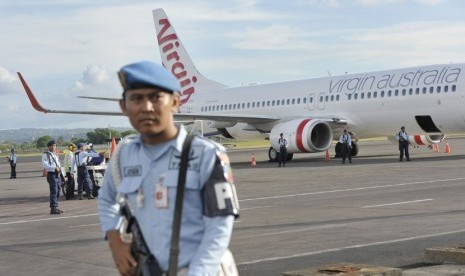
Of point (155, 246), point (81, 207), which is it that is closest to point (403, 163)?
point (81, 207)

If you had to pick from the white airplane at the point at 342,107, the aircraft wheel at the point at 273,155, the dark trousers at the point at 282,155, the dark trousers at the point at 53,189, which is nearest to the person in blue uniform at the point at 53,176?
the dark trousers at the point at 53,189

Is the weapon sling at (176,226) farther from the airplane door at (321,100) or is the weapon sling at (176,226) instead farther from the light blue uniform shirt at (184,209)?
the airplane door at (321,100)

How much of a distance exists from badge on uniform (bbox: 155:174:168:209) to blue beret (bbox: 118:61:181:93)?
0.42 metres

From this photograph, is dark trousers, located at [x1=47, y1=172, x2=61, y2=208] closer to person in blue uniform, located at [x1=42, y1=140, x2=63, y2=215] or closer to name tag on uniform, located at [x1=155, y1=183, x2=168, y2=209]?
person in blue uniform, located at [x1=42, y1=140, x2=63, y2=215]

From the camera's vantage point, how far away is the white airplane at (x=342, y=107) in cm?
3250

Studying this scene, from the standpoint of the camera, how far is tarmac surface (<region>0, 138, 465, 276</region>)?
34.4 feet

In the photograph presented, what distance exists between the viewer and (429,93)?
32.6 meters

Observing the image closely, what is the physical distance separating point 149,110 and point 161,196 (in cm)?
39

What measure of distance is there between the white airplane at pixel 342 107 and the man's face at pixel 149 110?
28.9 m

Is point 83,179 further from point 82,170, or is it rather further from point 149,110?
point 149,110

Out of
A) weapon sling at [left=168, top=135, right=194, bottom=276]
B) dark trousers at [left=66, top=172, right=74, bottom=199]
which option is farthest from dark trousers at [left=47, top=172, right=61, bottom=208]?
weapon sling at [left=168, top=135, right=194, bottom=276]

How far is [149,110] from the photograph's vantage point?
3.90 meters

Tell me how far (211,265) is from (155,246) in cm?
32

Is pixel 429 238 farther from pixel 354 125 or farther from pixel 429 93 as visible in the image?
pixel 354 125
